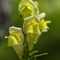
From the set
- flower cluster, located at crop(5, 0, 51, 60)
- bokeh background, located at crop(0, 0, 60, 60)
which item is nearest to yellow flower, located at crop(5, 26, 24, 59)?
flower cluster, located at crop(5, 0, 51, 60)

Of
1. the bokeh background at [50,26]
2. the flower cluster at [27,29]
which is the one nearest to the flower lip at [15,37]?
the flower cluster at [27,29]

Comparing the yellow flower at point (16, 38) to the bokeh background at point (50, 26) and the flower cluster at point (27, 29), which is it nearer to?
the flower cluster at point (27, 29)

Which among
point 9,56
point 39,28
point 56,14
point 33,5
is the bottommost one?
point 9,56

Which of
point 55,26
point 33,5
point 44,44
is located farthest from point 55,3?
point 33,5

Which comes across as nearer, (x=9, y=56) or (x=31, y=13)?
(x=31, y=13)

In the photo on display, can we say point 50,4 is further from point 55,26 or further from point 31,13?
point 31,13

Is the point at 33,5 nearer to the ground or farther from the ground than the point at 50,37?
farther from the ground

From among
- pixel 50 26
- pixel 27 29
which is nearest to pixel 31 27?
pixel 27 29
